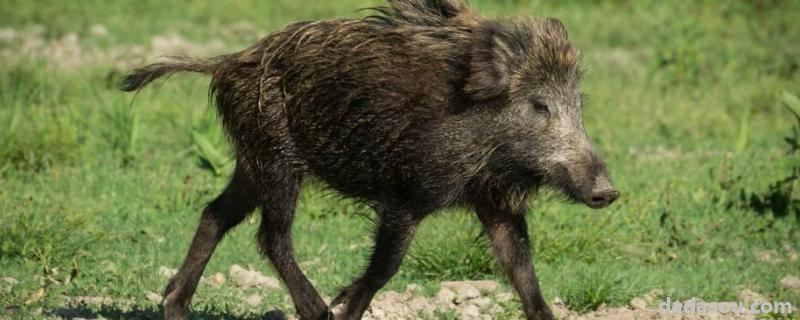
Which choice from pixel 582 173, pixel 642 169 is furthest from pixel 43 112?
pixel 582 173

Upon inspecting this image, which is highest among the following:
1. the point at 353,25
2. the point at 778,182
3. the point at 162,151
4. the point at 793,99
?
the point at 353,25

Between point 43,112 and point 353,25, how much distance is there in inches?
150

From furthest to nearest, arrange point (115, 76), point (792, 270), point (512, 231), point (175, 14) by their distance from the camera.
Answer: point (175, 14) → point (115, 76) → point (792, 270) → point (512, 231)

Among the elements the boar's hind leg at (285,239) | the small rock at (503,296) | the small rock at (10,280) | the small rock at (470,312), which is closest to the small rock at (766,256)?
the small rock at (503,296)

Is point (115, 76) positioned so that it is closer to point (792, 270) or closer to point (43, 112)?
point (43, 112)

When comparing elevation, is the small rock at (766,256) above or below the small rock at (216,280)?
above

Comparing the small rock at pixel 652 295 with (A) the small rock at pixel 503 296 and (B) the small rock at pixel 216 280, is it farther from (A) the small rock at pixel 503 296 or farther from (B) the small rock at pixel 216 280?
(B) the small rock at pixel 216 280

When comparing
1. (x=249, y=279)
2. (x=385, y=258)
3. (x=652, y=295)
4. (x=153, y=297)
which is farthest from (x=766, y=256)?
(x=153, y=297)

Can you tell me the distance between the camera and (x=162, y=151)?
860 cm

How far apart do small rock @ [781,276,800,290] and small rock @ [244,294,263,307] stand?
272 centimetres

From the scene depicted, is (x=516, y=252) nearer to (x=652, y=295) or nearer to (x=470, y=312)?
(x=470, y=312)

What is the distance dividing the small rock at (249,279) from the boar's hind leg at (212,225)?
0.56m

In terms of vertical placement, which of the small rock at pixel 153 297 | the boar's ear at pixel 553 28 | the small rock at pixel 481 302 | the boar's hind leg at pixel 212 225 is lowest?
the small rock at pixel 153 297

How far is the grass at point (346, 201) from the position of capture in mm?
6387
